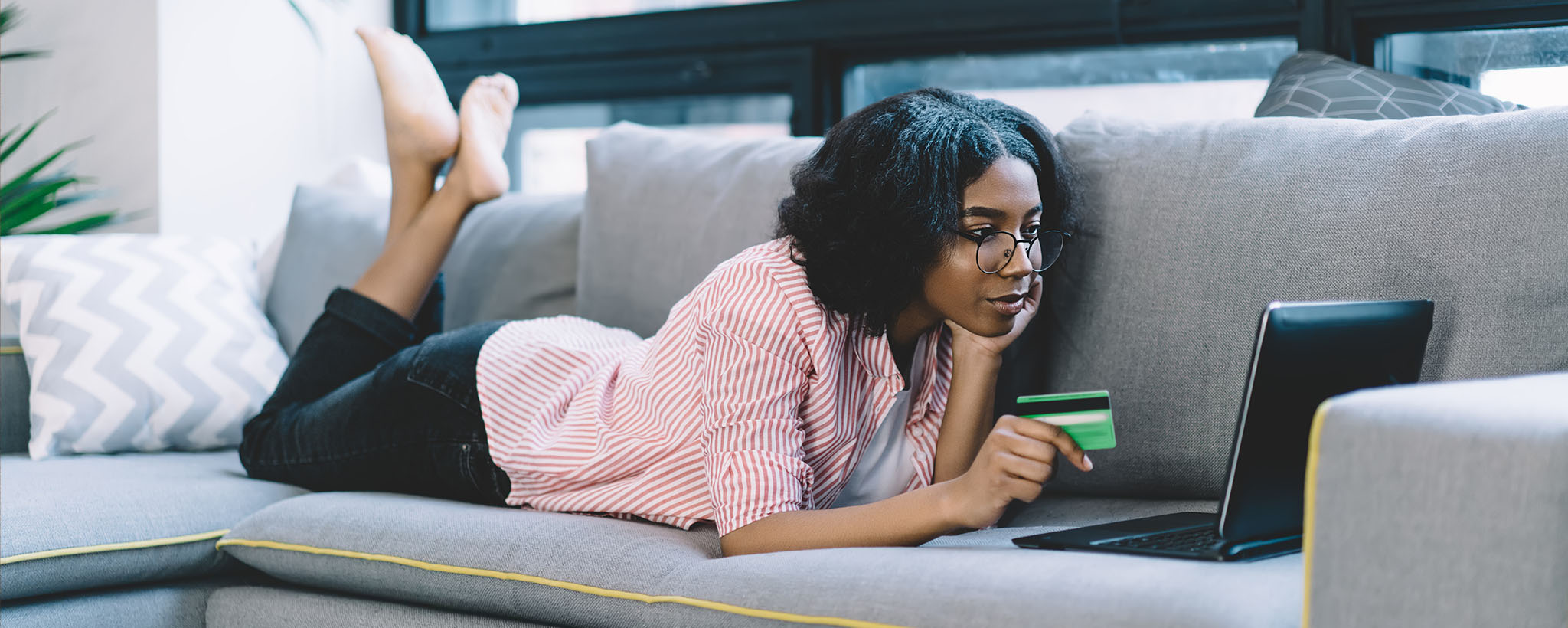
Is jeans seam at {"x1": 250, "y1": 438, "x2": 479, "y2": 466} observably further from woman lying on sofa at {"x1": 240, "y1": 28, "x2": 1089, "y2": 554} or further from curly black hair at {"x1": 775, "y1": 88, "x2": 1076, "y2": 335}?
curly black hair at {"x1": 775, "y1": 88, "x2": 1076, "y2": 335}

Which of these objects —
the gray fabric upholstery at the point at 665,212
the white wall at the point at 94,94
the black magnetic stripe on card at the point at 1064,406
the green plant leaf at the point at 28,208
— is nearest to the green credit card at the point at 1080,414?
the black magnetic stripe on card at the point at 1064,406

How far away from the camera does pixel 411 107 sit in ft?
6.63

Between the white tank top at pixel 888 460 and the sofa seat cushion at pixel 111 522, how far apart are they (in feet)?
2.64

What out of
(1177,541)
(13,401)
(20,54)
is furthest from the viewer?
(20,54)

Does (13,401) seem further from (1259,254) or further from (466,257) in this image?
(1259,254)

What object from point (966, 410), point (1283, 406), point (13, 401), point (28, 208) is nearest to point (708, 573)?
point (966, 410)

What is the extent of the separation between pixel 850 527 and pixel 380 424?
0.77 metres

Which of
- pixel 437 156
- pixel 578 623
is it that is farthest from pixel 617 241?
pixel 578 623

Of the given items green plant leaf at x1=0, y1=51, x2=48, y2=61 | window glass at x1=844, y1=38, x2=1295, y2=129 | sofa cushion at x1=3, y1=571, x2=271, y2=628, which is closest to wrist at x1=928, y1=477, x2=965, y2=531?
sofa cushion at x1=3, y1=571, x2=271, y2=628

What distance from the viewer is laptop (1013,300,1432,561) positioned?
1.03m

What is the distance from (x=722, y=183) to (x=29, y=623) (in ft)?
3.38

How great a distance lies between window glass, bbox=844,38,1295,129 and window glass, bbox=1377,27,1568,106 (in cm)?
19

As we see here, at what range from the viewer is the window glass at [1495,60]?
76.6 inches

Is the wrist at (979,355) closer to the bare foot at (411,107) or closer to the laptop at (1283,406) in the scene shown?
the laptop at (1283,406)
